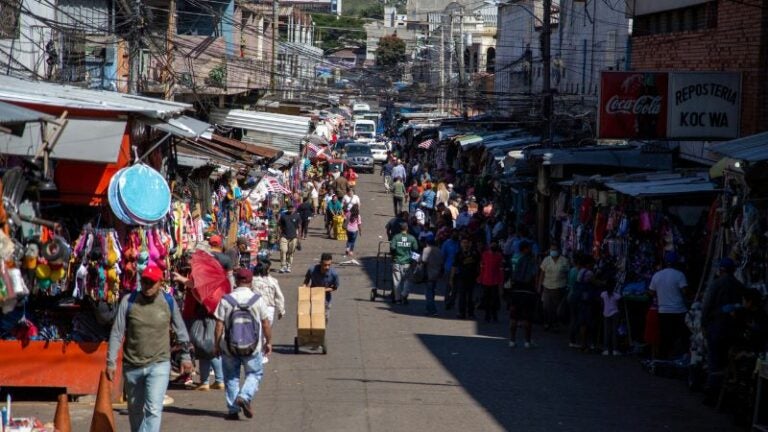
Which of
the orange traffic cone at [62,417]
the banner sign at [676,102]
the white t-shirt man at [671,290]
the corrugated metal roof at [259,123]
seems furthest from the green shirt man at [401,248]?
the orange traffic cone at [62,417]

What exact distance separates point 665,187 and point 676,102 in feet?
9.09

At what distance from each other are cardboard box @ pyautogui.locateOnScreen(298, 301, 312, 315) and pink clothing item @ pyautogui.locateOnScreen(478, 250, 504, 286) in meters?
5.45

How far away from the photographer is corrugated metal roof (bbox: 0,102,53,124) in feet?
29.0

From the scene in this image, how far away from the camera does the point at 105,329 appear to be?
42.2 feet

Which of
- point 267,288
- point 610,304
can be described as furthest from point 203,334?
point 610,304

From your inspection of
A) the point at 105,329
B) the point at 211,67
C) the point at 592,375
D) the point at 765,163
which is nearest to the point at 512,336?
the point at 592,375

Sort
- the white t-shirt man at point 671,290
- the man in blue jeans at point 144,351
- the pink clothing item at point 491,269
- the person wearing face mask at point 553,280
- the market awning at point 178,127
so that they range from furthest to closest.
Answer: the pink clothing item at point 491,269 → the person wearing face mask at point 553,280 → the white t-shirt man at point 671,290 → the market awning at point 178,127 → the man in blue jeans at point 144,351

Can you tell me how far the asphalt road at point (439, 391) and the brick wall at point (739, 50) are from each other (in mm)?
4885

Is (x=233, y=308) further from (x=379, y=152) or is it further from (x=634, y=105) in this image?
(x=379, y=152)

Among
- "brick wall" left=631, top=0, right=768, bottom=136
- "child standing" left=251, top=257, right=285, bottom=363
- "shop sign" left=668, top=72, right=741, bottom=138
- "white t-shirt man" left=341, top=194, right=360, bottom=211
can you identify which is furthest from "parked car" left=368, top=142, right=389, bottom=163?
"child standing" left=251, top=257, right=285, bottom=363

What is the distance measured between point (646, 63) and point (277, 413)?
15214mm

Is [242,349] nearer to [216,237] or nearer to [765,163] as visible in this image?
[216,237]

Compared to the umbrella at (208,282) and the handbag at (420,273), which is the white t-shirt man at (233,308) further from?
the handbag at (420,273)

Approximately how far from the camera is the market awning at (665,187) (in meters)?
Result: 17.2
